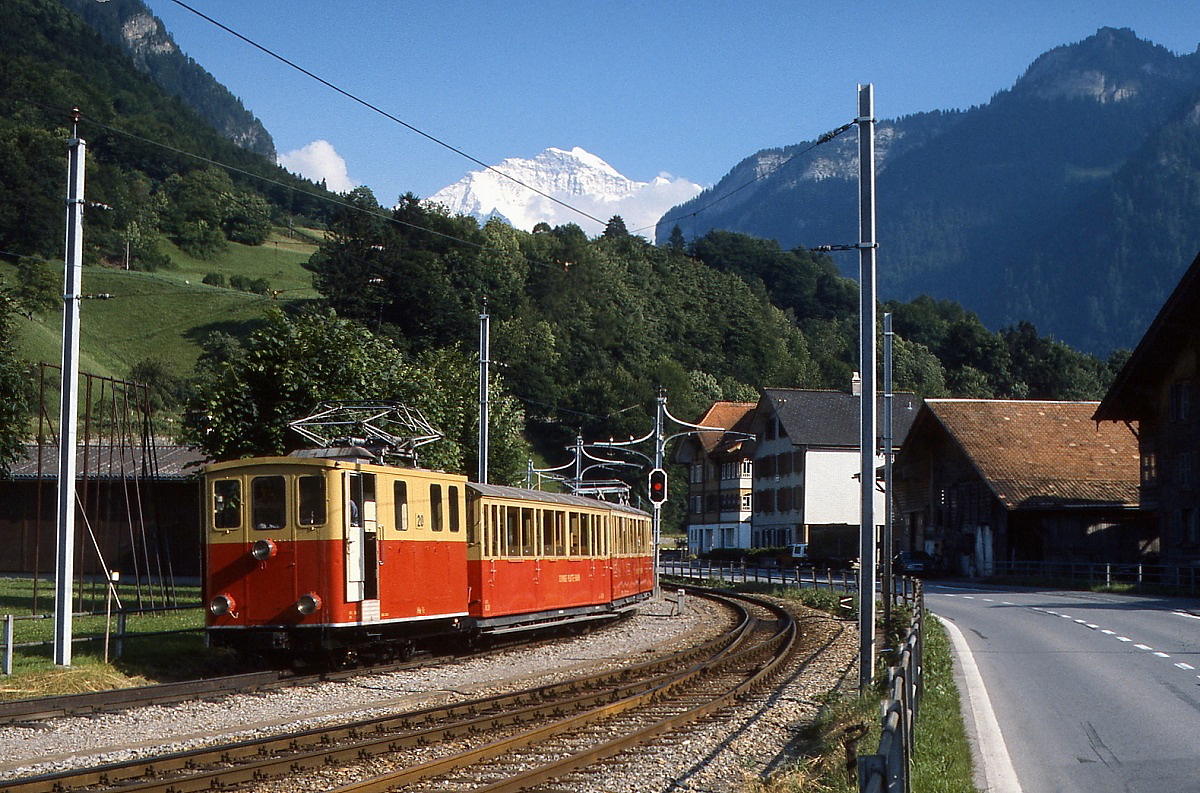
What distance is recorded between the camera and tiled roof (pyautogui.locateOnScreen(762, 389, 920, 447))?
2849 inches

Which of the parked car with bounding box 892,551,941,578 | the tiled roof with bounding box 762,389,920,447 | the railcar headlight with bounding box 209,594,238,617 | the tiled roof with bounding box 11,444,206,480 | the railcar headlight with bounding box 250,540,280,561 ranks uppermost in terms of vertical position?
the tiled roof with bounding box 762,389,920,447

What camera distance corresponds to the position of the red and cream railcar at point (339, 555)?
53.9 ft

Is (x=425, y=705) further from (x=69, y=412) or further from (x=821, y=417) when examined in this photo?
(x=821, y=417)

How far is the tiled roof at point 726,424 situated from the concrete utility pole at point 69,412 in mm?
64234

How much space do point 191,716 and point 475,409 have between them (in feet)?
135

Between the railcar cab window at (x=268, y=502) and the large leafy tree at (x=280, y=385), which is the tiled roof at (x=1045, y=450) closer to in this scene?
the large leafy tree at (x=280, y=385)

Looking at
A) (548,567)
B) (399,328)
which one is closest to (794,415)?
(399,328)

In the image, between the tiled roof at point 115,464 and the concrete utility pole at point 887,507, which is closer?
the concrete utility pole at point 887,507

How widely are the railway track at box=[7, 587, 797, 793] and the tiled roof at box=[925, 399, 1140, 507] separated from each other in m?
35.5

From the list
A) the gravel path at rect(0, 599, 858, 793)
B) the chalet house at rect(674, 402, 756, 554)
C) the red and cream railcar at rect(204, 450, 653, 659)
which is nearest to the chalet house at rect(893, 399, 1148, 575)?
the chalet house at rect(674, 402, 756, 554)

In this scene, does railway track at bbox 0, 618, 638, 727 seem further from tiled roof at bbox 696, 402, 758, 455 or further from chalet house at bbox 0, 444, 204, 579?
tiled roof at bbox 696, 402, 758, 455

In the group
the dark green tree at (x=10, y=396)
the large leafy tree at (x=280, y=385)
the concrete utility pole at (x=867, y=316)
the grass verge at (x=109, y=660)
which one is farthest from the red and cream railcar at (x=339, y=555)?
the dark green tree at (x=10, y=396)

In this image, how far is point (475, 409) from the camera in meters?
54.4

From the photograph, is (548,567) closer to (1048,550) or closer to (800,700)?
(800,700)
